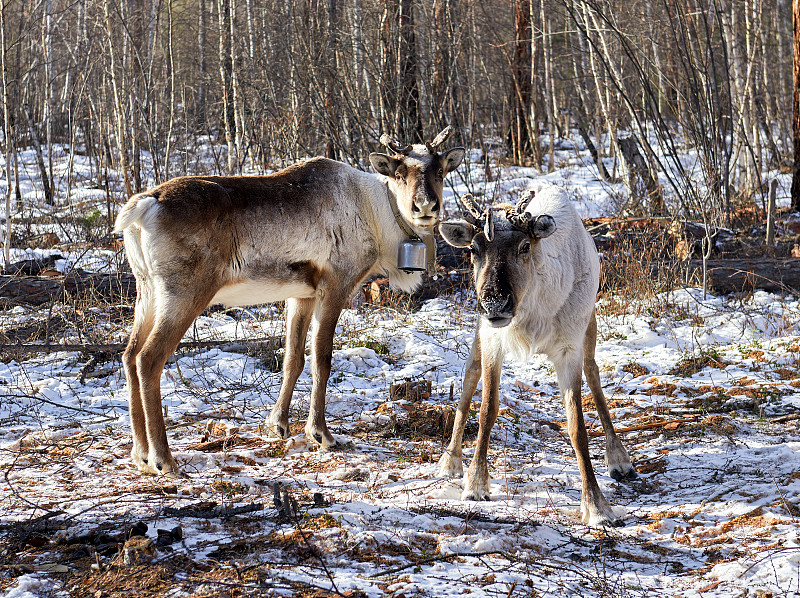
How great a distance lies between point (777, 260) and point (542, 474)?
546 cm

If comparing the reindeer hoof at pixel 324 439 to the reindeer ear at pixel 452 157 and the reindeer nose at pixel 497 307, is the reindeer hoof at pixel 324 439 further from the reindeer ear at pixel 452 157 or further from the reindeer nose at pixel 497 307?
the reindeer ear at pixel 452 157

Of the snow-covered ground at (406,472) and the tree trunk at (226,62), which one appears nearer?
the snow-covered ground at (406,472)

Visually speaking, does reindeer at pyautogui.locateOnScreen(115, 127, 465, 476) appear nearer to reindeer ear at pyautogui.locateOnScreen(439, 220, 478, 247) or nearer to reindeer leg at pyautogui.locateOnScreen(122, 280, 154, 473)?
reindeer leg at pyautogui.locateOnScreen(122, 280, 154, 473)

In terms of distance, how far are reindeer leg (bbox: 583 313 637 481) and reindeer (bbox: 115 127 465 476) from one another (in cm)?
149

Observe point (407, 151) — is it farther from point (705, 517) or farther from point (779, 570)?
point (779, 570)

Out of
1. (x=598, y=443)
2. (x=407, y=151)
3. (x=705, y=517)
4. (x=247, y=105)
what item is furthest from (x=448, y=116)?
(x=705, y=517)

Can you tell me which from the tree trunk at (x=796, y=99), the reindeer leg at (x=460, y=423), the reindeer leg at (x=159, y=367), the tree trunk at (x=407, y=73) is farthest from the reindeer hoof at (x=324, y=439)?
the tree trunk at (x=796, y=99)

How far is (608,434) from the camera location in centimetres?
487

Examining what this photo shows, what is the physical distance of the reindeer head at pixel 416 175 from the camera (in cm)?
548

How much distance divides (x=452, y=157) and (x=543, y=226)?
2.00 meters

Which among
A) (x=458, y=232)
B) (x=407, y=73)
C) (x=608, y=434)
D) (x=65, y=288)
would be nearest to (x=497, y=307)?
(x=458, y=232)

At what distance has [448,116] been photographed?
1459 centimetres

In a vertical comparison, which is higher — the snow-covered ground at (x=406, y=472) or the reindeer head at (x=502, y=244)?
the reindeer head at (x=502, y=244)

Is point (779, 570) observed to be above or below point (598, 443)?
above
